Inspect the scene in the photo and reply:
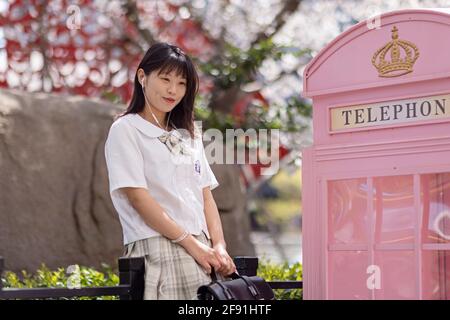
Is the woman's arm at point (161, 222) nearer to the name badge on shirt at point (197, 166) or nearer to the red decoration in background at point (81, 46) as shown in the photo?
the name badge on shirt at point (197, 166)

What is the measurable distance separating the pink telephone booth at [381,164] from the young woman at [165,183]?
19.2 inches

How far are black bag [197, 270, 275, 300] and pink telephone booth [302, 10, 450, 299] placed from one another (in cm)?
46

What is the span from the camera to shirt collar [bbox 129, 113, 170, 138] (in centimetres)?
332

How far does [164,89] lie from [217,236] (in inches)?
24.8

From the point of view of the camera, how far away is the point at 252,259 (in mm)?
3590

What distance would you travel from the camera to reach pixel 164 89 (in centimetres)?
335

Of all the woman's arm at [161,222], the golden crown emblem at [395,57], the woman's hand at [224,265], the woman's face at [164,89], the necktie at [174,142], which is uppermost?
the golden crown emblem at [395,57]

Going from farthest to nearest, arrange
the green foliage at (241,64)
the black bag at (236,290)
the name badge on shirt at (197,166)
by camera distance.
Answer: the green foliage at (241,64), the name badge on shirt at (197,166), the black bag at (236,290)

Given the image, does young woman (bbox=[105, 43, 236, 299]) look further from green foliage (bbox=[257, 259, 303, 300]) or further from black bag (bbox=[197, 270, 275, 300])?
green foliage (bbox=[257, 259, 303, 300])

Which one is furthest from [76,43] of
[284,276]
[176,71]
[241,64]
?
[176,71]

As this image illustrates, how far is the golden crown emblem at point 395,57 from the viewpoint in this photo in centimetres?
328

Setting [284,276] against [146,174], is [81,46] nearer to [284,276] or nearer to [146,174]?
[284,276]

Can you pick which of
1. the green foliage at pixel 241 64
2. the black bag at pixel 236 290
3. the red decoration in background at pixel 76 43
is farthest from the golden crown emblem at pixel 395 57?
the red decoration in background at pixel 76 43

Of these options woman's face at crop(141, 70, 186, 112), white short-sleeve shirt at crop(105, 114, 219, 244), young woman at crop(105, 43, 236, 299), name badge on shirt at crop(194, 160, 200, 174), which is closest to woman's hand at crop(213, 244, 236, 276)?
young woman at crop(105, 43, 236, 299)
